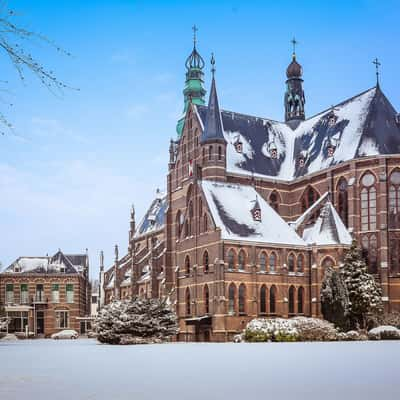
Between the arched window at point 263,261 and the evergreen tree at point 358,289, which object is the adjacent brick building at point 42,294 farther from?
the evergreen tree at point 358,289

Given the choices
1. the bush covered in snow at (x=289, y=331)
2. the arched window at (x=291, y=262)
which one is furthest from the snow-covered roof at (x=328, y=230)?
the bush covered in snow at (x=289, y=331)

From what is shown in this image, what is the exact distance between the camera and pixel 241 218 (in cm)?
5700

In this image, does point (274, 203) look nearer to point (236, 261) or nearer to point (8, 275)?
point (236, 261)

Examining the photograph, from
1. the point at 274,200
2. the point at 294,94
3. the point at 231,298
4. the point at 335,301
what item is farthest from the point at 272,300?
the point at 294,94

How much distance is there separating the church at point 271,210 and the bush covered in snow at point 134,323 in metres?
10.1

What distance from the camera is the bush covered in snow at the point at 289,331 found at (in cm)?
4375

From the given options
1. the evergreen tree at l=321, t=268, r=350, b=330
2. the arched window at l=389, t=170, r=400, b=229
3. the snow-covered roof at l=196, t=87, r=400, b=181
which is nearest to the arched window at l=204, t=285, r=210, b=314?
the evergreen tree at l=321, t=268, r=350, b=330

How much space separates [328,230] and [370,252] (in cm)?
429

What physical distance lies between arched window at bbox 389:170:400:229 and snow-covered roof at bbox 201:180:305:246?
8.00m

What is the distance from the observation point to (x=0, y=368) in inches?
775

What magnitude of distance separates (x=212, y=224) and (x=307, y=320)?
1284cm

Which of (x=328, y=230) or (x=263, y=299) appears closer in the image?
(x=263, y=299)

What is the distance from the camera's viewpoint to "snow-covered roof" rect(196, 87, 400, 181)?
203 ft

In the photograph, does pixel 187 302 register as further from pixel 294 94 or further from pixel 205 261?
pixel 294 94
